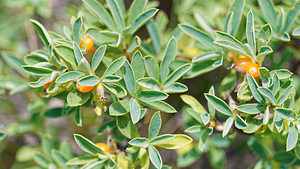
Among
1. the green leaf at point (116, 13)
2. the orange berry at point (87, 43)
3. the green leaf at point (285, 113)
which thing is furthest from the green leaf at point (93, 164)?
the green leaf at point (285, 113)

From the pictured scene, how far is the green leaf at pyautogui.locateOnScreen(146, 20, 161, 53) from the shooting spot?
5.07ft

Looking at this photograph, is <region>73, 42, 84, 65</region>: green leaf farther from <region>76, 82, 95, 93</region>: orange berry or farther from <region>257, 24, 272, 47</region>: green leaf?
<region>257, 24, 272, 47</region>: green leaf

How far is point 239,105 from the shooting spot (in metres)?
1.20

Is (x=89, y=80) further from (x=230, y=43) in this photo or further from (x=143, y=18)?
(x=230, y=43)

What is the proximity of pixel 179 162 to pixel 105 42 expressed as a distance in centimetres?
86

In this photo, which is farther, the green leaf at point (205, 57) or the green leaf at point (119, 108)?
the green leaf at point (205, 57)

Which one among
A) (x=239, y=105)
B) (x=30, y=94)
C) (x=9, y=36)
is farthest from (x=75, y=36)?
(x=9, y=36)

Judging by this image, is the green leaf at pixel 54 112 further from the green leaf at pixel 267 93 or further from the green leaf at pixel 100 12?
the green leaf at pixel 267 93

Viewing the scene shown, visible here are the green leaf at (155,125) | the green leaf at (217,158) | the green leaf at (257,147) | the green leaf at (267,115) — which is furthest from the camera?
the green leaf at (217,158)

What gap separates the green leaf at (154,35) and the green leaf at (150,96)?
46 cm

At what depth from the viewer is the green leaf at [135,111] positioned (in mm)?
1128

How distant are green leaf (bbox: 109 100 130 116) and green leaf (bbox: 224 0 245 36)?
0.56 meters

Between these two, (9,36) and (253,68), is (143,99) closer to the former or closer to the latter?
(253,68)

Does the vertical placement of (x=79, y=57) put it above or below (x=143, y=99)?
above
